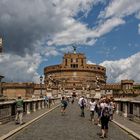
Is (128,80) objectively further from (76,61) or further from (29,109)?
(29,109)

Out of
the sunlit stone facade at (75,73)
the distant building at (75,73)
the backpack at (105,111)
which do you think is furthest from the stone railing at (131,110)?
the sunlit stone facade at (75,73)

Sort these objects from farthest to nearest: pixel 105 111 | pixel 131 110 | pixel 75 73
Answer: pixel 75 73 → pixel 131 110 → pixel 105 111

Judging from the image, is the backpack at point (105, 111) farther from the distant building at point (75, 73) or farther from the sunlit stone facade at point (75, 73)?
the sunlit stone facade at point (75, 73)

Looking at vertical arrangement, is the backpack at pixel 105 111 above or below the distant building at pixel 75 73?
below

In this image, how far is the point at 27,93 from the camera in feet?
486

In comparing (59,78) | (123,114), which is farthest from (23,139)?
(59,78)

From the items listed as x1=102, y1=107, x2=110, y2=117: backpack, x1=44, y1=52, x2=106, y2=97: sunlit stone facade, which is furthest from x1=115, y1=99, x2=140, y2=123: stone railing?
x1=44, y1=52, x2=106, y2=97: sunlit stone facade

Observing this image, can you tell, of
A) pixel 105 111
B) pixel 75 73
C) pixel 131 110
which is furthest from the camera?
pixel 75 73

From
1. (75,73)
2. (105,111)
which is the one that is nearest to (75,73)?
(75,73)

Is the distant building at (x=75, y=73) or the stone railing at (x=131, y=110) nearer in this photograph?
the stone railing at (x=131, y=110)

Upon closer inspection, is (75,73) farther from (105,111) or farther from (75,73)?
(105,111)

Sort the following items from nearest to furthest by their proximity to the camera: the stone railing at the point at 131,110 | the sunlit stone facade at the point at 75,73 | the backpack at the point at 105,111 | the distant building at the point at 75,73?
the backpack at the point at 105,111 < the stone railing at the point at 131,110 < the distant building at the point at 75,73 < the sunlit stone facade at the point at 75,73

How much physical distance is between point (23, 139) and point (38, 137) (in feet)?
2.69

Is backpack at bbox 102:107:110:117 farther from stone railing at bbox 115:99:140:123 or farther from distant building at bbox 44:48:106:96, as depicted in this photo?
distant building at bbox 44:48:106:96
